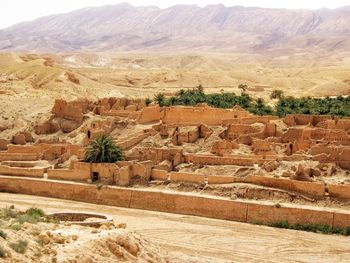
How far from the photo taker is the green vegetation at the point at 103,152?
37344 mm

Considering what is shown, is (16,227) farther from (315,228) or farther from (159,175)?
(159,175)

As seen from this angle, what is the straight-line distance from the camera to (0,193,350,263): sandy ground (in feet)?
84.3

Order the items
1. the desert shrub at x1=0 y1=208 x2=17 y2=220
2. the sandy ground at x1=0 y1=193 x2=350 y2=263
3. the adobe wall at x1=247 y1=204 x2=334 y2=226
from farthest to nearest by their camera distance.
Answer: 1. the adobe wall at x1=247 y1=204 x2=334 y2=226
2. the sandy ground at x1=0 y1=193 x2=350 y2=263
3. the desert shrub at x1=0 y1=208 x2=17 y2=220

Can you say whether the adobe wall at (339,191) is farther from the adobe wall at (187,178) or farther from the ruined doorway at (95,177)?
the ruined doorway at (95,177)

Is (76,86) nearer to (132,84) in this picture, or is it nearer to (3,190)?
(132,84)

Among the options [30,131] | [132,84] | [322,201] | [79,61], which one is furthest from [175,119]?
[79,61]

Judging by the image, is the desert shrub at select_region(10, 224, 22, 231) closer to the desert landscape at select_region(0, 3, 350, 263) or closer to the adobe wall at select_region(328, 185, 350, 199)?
the desert landscape at select_region(0, 3, 350, 263)

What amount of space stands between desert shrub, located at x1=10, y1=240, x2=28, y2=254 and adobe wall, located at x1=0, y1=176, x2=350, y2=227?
17502 millimetres

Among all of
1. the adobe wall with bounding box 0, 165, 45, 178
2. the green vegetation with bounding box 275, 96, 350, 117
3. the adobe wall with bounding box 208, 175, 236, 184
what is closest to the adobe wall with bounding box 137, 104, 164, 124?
the adobe wall with bounding box 0, 165, 45, 178

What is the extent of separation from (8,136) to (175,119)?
1114 cm

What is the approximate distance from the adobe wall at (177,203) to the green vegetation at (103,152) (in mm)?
1823

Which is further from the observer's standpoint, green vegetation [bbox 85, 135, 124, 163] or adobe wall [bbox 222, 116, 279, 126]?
adobe wall [bbox 222, 116, 279, 126]

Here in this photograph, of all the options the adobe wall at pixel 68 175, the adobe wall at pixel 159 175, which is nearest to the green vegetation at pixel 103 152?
the adobe wall at pixel 68 175

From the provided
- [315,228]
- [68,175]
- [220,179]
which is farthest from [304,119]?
[68,175]
